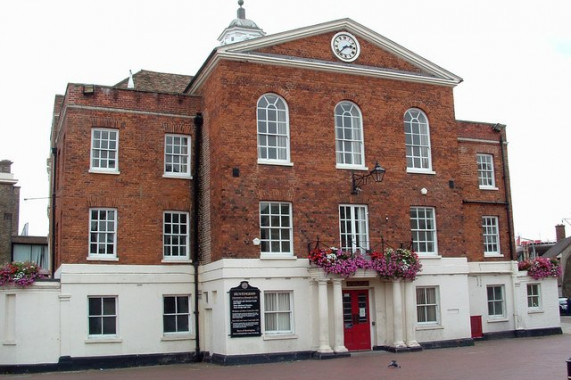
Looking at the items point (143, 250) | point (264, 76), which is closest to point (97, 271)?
point (143, 250)

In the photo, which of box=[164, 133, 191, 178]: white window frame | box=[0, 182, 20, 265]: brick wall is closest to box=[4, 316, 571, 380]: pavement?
box=[164, 133, 191, 178]: white window frame

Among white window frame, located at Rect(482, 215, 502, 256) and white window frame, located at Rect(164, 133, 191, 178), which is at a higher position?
white window frame, located at Rect(164, 133, 191, 178)

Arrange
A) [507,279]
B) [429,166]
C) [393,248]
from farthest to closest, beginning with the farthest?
[507,279]
[429,166]
[393,248]

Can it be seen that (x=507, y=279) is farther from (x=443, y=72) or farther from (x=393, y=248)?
(x=443, y=72)

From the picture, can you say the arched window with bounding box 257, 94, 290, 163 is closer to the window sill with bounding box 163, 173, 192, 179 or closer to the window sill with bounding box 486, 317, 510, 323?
the window sill with bounding box 163, 173, 192, 179

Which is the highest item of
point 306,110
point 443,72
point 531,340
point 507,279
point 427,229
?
point 443,72

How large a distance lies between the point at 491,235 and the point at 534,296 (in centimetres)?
322

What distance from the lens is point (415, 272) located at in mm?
22594

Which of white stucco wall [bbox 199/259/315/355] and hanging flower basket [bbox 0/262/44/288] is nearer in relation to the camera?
hanging flower basket [bbox 0/262/44/288]

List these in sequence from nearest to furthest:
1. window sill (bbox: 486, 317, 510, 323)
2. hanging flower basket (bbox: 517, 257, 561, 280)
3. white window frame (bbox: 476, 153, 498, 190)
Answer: window sill (bbox: 486, 317, 510, 323) → hanging flower basket (bbox: 517, 257, 561, 280) → white window frame (bbox: 476, 153, 498, 190)

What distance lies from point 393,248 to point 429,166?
3603mm

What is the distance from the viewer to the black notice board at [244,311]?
2091 centimetres

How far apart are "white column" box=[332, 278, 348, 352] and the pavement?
0.61 metres

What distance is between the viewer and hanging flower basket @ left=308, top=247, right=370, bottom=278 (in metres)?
21.4
